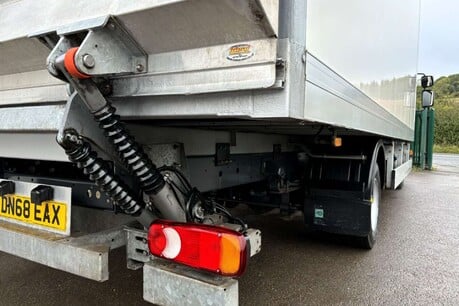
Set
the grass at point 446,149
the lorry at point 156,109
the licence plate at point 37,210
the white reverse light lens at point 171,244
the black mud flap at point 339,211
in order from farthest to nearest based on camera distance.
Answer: the grass at point 446,149
the black mud flap at point 339,211
the licence plate at point 37,210
the white reverse light lens at point 171,244
the lorry at point 156,109

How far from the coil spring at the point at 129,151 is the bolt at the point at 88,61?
0.21 metres

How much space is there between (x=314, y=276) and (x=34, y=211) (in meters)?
2.30

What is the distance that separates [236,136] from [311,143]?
1288 millimetres

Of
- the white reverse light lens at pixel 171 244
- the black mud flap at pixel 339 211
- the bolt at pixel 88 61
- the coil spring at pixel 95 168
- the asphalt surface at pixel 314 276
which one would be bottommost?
the asphalt surface at pixel 314 276

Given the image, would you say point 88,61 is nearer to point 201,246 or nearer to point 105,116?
point 105,116

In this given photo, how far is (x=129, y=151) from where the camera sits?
5.45 ft

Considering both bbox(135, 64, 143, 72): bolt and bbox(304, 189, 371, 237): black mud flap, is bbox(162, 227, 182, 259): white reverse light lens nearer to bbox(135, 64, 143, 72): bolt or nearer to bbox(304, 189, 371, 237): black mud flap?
bbox(135, 64, 143, 72): bolt

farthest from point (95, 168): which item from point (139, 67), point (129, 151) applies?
point (139, 67)

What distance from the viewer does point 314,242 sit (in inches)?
166

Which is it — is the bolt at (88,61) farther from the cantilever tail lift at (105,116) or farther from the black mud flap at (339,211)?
the black mud flap at (339,211)

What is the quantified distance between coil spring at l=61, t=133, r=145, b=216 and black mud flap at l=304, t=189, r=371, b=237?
2143 millimetres

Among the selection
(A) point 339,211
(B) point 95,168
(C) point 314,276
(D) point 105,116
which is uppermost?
(D) point 105,116

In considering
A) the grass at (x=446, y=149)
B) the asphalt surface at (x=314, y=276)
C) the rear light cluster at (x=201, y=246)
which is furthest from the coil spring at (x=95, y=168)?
the grass at (x=446, y=149)

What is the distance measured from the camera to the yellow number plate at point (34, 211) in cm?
204
